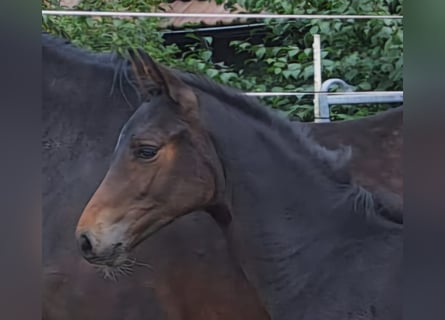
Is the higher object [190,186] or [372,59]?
[372,59]

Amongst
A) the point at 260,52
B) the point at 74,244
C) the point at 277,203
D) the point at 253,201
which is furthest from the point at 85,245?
the point at 260,52

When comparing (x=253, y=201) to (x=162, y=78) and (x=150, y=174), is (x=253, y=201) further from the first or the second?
(x=162, y=78)

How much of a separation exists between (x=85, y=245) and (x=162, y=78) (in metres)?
0.81

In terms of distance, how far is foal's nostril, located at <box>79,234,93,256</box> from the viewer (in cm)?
391

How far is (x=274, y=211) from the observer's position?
4.13 m

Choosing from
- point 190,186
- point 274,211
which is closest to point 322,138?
point 274,211

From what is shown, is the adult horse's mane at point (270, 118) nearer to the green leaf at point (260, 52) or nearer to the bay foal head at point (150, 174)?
the bay foal head at point (150, 174)

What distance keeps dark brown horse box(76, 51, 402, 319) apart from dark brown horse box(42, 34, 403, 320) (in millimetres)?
59

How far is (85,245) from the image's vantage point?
3918 millimetres

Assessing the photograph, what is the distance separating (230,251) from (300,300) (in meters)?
0.41

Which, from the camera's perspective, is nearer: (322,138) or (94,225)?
(94,225)

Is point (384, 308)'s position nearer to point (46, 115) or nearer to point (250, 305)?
point (250, 305)

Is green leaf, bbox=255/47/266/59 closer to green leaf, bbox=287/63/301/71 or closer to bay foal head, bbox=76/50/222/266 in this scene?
green leaf, bbox=287/63/301/71

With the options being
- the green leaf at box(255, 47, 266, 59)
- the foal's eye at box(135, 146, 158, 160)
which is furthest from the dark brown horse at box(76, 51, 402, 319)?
the green leaf at box(255, 47, 266, 59)
